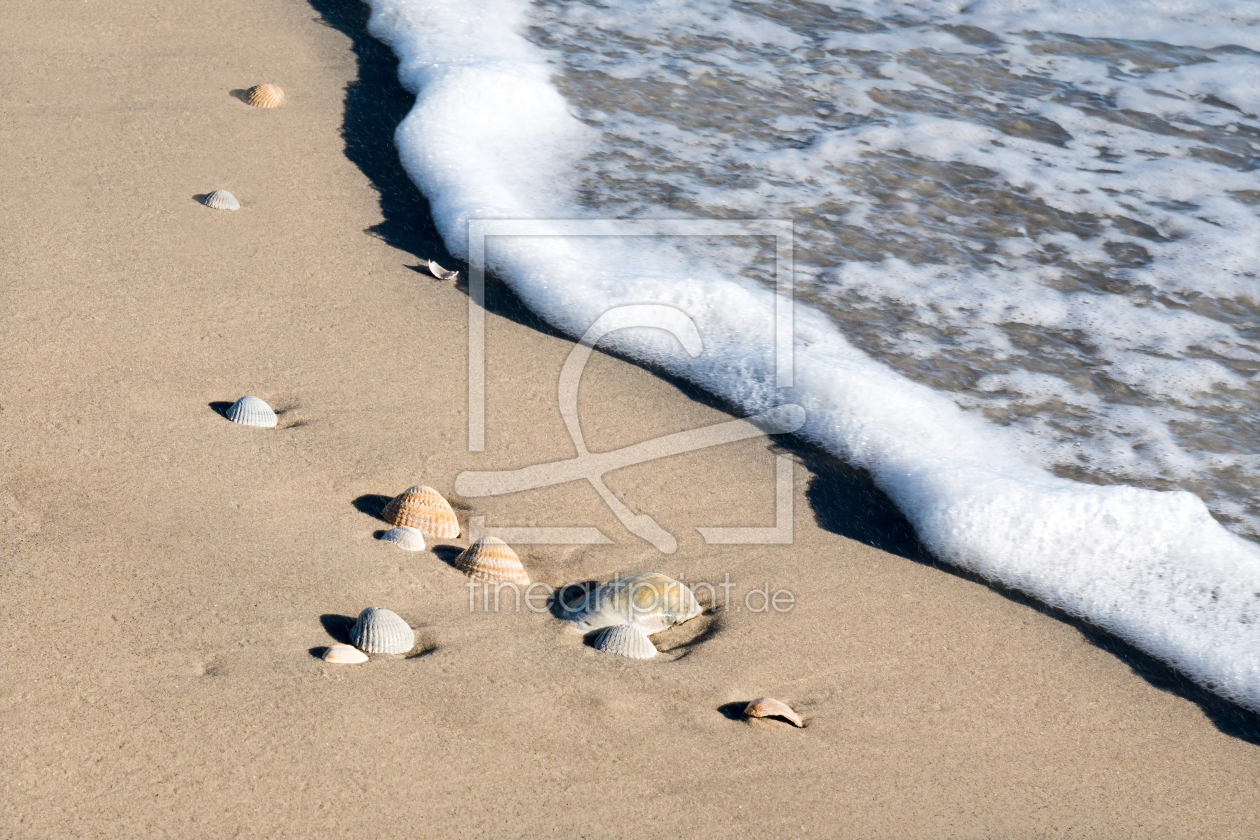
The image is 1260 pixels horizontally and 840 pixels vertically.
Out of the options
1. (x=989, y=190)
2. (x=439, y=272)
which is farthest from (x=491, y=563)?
(x=989, y=190)

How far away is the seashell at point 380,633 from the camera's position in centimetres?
229

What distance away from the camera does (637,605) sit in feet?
8.34

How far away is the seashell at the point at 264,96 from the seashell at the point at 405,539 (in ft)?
9.06

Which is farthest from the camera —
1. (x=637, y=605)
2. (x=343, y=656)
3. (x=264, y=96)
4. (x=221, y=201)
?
(x=264, y=96)

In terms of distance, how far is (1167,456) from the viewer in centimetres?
333

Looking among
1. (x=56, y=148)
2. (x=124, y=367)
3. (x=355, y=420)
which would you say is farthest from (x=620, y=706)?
(x=56, y=148)

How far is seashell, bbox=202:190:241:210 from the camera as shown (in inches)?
154

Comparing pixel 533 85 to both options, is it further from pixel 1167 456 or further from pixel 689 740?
pixel 689 740

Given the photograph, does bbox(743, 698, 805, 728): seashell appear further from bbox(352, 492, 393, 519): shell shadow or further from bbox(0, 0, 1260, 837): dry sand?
bbox(352, 492, 393, 519): shell shadow

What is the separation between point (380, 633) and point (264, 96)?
3192 mm

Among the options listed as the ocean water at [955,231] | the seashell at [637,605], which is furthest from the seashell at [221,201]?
the seashell at [637,605]

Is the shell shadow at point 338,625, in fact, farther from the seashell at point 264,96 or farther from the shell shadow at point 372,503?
the seashell at point 264,96

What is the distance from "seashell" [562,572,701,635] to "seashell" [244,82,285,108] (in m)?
3.09

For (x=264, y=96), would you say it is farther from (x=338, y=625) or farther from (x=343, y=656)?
(x=343, y=656)
